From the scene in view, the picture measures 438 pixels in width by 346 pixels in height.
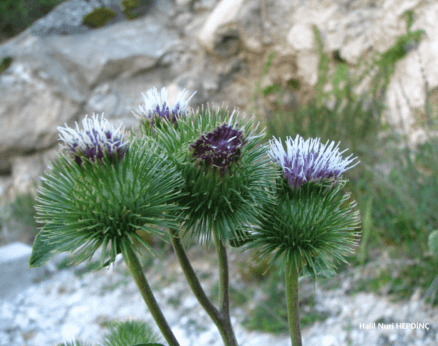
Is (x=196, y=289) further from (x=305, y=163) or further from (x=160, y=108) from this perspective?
(x=160, y=108)

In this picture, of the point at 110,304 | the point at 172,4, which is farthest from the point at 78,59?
the point at 110,304

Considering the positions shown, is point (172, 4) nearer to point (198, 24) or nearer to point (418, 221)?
Answer: point (198, 24)

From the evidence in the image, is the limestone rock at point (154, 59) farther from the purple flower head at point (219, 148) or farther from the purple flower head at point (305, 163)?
the purple flower head at point (219, 148)

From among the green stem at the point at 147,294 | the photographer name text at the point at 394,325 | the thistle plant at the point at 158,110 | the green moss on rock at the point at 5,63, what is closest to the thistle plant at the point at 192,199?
the green stem at the point at 147,294

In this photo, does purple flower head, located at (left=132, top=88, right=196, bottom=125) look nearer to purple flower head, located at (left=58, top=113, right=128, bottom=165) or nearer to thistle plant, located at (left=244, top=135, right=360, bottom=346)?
purple flower head, located at (left=58, top=113, right=128, bottom=165)

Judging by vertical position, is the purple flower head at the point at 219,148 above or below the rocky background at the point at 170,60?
below

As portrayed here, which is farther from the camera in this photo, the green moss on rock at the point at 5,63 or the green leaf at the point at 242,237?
the green moss on rock at the point at 5,63
